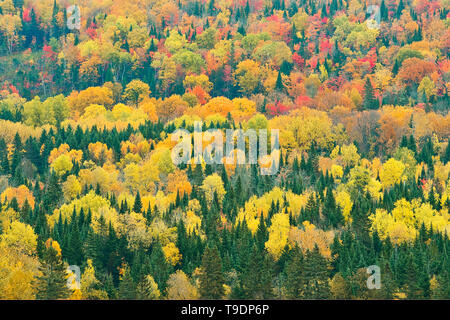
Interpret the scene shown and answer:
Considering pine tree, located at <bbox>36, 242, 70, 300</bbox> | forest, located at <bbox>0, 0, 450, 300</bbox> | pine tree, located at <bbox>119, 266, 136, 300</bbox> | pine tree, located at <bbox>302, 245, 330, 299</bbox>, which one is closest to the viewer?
pine tree, located at <bbox>119, 266, 136, 300</bbox>

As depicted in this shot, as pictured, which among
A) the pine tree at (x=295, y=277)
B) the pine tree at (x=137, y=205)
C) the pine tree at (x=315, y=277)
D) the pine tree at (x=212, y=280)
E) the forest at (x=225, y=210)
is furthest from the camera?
the pine tree at (x=137, y=205)

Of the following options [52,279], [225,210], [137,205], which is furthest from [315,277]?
[137,205]

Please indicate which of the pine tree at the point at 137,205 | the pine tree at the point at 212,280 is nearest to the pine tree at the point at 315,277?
the pine tree at the point at 212,280

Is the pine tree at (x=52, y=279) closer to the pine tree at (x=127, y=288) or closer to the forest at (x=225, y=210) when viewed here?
the forest at (x=225, y=210)

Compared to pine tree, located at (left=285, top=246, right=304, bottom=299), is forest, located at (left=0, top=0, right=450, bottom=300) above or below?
above

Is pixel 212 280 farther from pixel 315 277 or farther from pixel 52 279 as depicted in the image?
pixel 52 279

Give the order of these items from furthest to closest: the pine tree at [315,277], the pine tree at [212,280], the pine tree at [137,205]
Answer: the pine tree at [137,205] < the pine tree at [315,277] < the pine tree at [212,280]

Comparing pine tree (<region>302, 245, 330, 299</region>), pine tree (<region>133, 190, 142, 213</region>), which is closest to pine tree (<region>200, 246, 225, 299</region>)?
pine tree (<region>302, 245, 330, 299</region>)

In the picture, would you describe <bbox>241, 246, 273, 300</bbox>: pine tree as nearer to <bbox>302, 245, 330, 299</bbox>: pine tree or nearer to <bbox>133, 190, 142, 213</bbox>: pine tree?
<bbox>302, 245, 330, 299</bbox>: pine tree

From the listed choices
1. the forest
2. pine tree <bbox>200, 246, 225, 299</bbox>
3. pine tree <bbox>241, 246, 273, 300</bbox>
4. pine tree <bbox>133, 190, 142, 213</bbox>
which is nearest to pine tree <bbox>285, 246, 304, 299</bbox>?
the forest

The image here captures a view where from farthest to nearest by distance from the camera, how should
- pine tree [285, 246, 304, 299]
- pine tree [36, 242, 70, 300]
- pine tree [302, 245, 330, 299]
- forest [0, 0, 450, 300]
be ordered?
forest [0, 0, 450, 300], pine tree [285, 246, 304, 299], pine tree [302, 245, 330, 299], pine tree [36, 242, 70, 300]

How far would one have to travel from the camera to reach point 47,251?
100125mm

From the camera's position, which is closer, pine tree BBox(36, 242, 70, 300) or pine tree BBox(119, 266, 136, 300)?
pine tree BBox(119, 266, 136, 300)

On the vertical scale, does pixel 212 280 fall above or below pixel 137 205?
below
